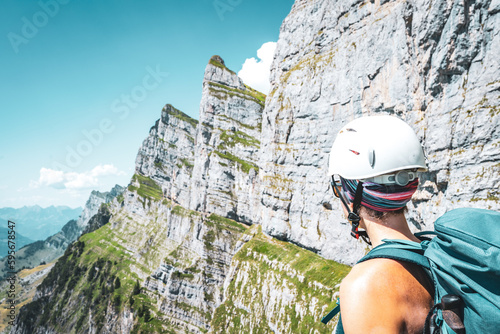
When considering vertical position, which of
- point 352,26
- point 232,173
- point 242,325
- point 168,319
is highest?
point 352,26

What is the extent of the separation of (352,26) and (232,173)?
226ft

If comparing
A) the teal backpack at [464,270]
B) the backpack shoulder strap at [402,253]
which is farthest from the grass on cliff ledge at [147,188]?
the teal backpack at [464,270]

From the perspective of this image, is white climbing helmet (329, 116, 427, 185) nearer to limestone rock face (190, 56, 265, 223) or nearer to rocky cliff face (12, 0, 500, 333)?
rocky cliff face (12, 0, 500, 333)

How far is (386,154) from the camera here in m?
3.28

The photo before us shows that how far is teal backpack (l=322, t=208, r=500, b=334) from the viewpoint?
201 centimetres

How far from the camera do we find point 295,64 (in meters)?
65.1

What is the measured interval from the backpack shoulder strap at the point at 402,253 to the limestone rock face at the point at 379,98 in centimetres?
2673

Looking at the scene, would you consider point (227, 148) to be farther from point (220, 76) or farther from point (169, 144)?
point (169, 144)

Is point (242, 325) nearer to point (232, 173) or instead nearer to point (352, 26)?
point (232, 173)

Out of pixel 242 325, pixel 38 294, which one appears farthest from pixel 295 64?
pixel 38 294

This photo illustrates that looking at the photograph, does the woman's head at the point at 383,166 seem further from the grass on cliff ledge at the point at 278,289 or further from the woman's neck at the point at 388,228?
the grass on cliff ledge at the point at 278,289

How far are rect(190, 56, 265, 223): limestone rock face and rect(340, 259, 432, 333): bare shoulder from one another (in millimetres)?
88454

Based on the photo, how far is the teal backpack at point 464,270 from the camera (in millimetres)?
2012

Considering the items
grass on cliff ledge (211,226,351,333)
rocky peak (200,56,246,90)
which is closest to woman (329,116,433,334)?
grass on cliff ledge (211,226,351,333)
